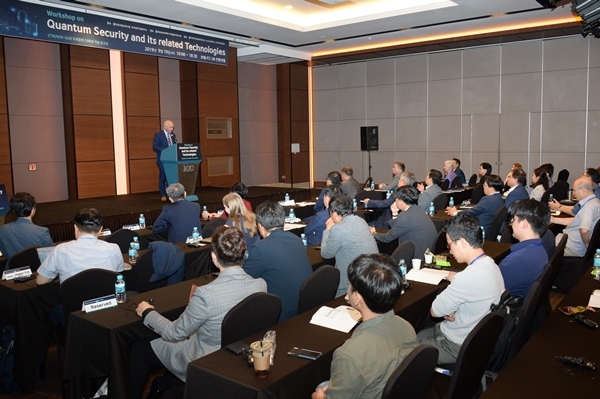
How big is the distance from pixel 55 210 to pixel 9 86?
8.76 ft

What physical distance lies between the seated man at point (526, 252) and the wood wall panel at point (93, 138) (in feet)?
28.8

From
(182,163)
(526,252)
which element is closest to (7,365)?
(526,252)

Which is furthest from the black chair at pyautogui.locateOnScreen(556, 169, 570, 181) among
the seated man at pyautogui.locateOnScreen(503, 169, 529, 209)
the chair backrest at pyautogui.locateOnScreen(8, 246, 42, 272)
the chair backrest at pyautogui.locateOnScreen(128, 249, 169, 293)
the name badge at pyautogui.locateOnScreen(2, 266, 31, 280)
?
the name badge at pyautogui.locateOnScreen(2, 266, 31, 280)

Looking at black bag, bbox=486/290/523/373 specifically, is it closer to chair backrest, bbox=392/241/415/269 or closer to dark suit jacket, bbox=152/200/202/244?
chair backrest, bbox=392/241/415/269

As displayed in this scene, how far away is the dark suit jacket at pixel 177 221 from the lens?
18.4 feet

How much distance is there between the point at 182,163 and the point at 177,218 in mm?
3557

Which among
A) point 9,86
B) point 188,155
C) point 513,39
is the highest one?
point 513,39

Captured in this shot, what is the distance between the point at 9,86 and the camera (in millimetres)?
9242

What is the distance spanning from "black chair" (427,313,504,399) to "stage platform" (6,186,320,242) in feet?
20.7

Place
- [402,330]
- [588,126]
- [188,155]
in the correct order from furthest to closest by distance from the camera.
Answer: [588,126] → [188,155] → [402,330]

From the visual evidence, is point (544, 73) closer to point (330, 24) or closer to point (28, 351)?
point (330, 24)

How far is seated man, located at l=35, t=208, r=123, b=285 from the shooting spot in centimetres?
358

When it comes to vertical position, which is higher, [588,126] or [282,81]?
[282,81]

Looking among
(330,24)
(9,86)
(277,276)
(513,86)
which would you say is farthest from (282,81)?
(277,276)
